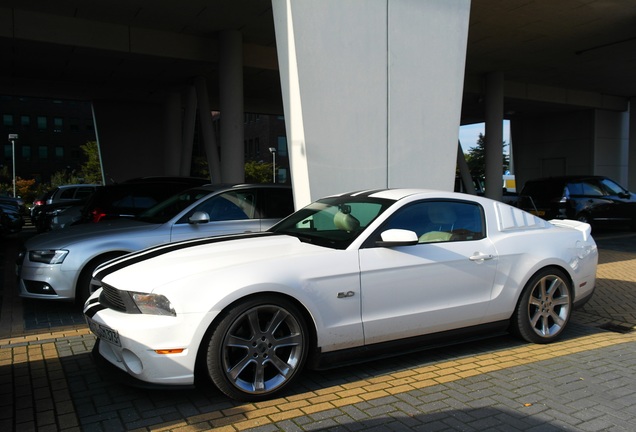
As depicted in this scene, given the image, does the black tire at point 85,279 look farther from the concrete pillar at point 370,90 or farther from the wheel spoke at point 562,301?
the wheel spoke at point 562,301

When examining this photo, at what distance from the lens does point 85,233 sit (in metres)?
6.65

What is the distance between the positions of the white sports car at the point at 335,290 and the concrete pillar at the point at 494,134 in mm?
16185

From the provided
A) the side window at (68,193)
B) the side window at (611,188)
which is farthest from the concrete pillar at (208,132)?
the side window at (611,188)

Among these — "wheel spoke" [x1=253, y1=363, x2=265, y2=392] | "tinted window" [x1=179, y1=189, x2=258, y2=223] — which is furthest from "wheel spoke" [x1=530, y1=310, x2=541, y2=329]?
"tinted window" [x1=179, y1=189, x2=258, y2=223]

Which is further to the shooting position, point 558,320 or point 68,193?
point 68,193

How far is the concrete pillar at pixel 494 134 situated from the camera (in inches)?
805

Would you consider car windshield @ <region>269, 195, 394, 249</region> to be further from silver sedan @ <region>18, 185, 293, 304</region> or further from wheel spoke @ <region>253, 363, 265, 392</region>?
silver sedan @ <region>18, 185, 293, 304</region>

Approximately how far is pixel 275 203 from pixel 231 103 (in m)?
7.95

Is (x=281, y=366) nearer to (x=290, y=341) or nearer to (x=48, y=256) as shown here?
(x=290, y=341)

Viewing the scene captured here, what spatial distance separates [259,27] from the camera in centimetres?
1438

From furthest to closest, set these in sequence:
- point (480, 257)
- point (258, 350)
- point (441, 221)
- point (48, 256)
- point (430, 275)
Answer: point (48, 256), point (441, 221), point (480, 257), point (430, 275), point (258, 350)

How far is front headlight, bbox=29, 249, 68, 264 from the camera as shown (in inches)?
245

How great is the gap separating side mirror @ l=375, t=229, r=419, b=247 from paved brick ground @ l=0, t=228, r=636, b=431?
1077mm

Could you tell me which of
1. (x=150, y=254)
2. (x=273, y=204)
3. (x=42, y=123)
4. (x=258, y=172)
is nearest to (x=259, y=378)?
(x=150, y=254)
